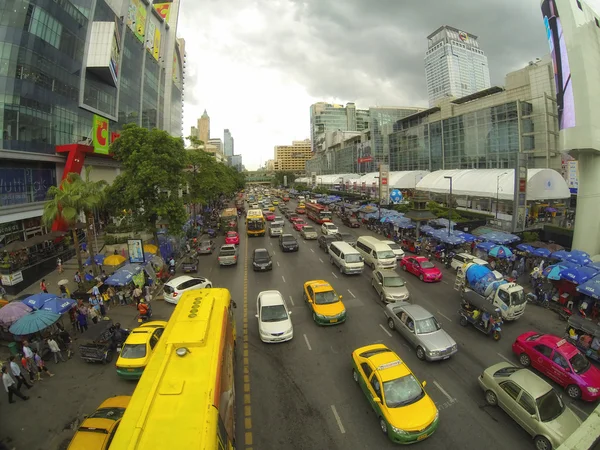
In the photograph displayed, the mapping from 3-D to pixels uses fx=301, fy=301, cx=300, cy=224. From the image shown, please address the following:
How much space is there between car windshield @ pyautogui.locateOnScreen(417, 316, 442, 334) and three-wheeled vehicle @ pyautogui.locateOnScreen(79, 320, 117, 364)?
13040 mm

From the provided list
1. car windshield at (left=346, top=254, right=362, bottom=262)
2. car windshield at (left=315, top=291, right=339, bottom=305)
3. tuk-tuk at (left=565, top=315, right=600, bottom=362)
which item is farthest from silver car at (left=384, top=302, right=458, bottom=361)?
car windshield at (left=346, top=254, right=362, bottom=262)

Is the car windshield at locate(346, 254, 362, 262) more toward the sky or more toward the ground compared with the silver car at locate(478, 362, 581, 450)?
more toward the sky

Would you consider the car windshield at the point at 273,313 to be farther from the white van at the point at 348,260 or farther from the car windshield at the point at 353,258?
the car windshield at the point at 353,258

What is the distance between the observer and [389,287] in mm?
17531

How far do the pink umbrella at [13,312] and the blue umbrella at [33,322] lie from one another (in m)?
0.86

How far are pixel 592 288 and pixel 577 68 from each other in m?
16.8

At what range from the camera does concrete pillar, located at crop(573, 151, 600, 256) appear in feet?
75.5

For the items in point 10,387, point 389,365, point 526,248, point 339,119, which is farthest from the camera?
point 339,119

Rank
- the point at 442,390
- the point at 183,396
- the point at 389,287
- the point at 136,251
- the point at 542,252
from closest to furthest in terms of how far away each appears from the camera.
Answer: the point at 183,396
the point at 442,390
the point at 389,287
the point at 136,251
the point at 542,252

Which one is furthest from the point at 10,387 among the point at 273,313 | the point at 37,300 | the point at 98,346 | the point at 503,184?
the point at 503,184

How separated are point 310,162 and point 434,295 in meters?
159

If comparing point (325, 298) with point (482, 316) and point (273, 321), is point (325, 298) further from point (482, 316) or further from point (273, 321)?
point (482, 316)

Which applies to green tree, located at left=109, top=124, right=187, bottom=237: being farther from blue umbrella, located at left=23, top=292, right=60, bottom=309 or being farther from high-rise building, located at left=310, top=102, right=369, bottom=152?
high-rise building, located at left=310, top=102, right=369, bottom=152

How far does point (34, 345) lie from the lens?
12758mm
